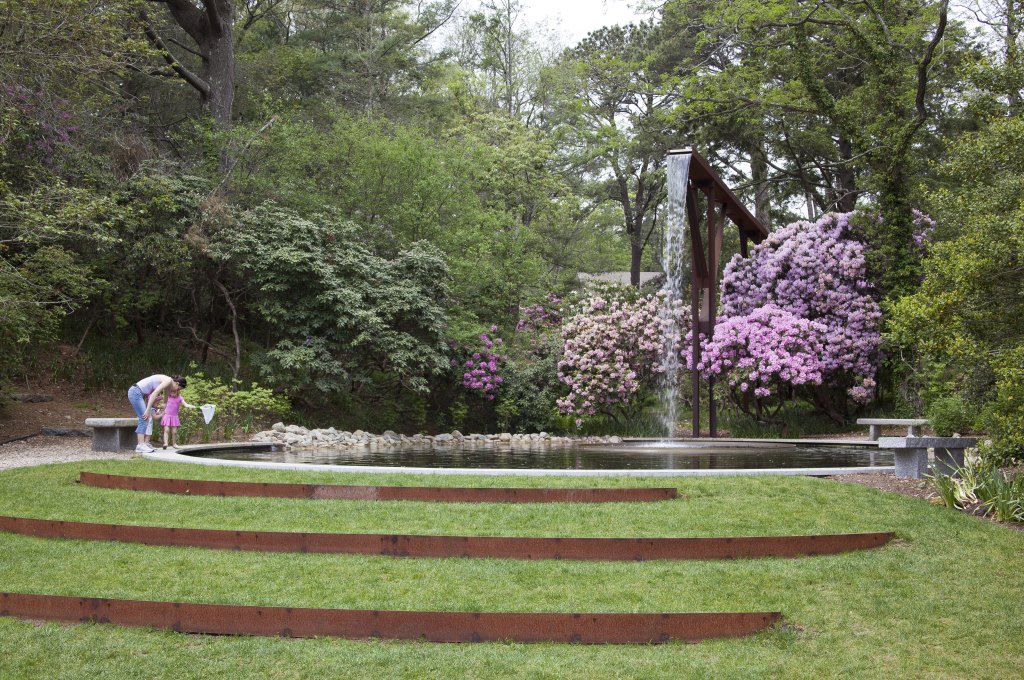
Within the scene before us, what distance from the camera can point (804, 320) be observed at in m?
19.0

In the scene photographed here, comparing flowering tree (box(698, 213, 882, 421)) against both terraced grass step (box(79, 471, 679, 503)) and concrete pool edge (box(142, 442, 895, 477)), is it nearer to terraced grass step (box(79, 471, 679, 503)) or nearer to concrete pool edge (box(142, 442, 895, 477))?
concrete pool edge (box(142, 442, 895, 477))

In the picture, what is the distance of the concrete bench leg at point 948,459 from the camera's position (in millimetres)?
9719

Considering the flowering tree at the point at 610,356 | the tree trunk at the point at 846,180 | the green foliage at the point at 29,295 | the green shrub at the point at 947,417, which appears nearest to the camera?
the green shrub at the point at 947,417

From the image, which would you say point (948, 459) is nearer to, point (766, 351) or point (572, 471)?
point (572, 471)

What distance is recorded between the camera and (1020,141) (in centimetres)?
844

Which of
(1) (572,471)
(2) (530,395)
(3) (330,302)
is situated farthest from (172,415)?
(2) (530,395)

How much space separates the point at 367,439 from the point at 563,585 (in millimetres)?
10874

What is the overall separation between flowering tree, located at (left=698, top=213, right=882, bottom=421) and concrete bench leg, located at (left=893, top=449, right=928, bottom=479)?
8296 millimetres

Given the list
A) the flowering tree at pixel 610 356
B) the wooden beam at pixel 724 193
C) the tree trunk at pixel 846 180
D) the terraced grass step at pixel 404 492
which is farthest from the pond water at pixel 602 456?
the tree trunk at pixel 846 180

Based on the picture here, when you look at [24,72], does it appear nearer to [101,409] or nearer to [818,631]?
[101,409]

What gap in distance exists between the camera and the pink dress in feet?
42.8

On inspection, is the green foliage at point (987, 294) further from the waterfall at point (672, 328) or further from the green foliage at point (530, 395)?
the green foliage at point (530, 395)

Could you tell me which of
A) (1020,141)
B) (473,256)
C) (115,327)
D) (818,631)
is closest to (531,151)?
(473,256)

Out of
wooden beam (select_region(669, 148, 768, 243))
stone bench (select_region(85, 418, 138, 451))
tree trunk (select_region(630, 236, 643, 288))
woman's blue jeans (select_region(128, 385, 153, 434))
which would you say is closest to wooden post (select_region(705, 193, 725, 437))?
wooden beam (select_region(669, 148, 768, 243))
